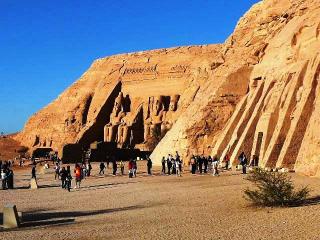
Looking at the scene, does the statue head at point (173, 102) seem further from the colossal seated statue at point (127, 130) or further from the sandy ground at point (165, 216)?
the sandy ground at point (165, 216)

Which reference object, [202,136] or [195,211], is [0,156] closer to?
[202,136]

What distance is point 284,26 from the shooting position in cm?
3120

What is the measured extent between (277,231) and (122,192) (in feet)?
32.7

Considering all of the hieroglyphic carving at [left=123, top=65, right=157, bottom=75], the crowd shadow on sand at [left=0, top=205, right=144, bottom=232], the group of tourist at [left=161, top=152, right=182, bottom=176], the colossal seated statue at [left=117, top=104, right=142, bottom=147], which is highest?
the hieroglyphic carving at [left=123, top=65, right=157, bottom=75]

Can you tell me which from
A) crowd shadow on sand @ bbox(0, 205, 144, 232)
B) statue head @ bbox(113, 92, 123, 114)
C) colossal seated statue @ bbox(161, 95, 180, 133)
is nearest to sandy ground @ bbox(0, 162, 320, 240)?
crowd shadow on sand @ bbox(0, 205, 144, 232)

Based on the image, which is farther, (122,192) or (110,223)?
(122,192)

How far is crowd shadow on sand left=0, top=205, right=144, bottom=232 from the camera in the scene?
12.2 m

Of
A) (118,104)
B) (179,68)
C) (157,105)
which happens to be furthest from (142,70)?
(157,105)

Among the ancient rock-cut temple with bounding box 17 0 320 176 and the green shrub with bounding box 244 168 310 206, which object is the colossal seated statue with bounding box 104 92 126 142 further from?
the green shrub with bounding box 244 168 310 206

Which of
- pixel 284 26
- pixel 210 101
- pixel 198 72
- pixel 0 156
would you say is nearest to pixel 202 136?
pixel 210 101

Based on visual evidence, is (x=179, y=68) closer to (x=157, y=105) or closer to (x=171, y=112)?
(x=157, y=105)

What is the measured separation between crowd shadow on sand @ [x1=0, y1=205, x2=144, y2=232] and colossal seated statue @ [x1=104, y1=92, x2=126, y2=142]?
42.9 meters

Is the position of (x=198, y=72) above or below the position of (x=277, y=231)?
above

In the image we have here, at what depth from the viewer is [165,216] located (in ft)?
40.4
